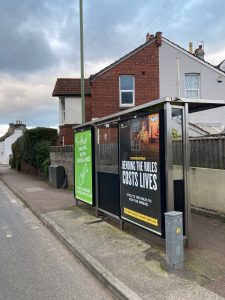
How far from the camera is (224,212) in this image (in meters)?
8.23

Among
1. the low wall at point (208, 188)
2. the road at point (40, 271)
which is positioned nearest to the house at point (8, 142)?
the low wall at point (208, 188)

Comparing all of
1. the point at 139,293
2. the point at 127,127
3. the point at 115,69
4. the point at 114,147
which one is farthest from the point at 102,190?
the point at 115,69

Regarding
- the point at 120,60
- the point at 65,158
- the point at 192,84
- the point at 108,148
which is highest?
the point at 120,60

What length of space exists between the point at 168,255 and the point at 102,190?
376 centimetres

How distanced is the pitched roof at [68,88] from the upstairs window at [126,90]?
13.3 ft

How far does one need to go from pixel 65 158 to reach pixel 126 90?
8.75 m

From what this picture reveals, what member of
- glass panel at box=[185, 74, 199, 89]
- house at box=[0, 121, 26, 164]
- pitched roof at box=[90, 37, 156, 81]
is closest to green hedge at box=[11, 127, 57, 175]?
pitched roof at box=[90, 37, 156, 81]

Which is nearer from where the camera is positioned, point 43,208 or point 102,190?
point 102,190

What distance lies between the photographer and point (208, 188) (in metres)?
8.87

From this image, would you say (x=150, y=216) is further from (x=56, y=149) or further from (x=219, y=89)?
(x=219, y=89)

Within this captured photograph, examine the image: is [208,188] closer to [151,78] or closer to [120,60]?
[151,78]

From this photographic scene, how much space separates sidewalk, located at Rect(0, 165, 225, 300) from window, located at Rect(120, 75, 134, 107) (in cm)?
1548

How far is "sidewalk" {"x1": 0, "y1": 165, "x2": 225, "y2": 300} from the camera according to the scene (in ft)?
15.3

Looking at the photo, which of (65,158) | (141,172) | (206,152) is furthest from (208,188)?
(65,158)
